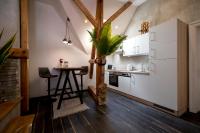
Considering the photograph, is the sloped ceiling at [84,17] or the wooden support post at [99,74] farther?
the sloped ceiling at [84,17]

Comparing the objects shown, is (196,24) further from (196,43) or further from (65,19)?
(65,19)

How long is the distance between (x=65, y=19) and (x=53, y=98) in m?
2.88

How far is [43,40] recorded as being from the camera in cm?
380

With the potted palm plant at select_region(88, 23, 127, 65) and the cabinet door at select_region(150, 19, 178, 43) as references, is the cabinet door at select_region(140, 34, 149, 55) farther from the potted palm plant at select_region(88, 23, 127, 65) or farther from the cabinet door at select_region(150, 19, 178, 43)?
the potted palm plant at select_region(88, 23, 127, 65)

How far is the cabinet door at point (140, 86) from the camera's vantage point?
3.08 meters

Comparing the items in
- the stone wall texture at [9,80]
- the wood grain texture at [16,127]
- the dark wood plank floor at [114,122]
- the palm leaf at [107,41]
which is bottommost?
the dark wood plank floor at [114,122]

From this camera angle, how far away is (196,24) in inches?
102

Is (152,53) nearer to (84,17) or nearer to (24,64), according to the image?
(84,17)

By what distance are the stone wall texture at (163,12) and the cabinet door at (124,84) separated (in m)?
2.05

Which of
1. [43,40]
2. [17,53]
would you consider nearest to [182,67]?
[17,53]

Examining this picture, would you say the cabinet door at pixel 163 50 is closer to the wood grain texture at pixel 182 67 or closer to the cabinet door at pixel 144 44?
the wood grain texture at pixel 182 67

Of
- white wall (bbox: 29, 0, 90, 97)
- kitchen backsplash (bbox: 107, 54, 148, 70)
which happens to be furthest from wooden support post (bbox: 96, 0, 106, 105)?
kitchen backsplash (bbox: 107, 54, 148, 70)

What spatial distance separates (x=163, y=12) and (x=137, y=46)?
49.8 inches

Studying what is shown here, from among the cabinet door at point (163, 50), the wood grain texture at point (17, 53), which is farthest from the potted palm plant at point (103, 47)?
the wood grain texture at point (17, 53)
